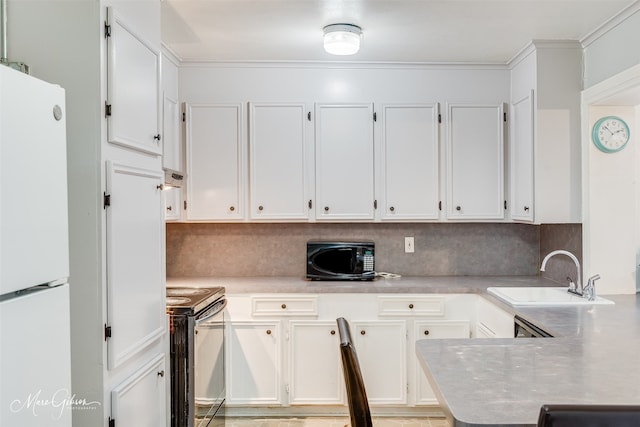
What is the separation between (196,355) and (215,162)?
53.4 inches

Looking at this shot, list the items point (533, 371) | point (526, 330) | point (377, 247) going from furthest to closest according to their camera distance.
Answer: point (377, 247), point (526, 330), point (533, 371)

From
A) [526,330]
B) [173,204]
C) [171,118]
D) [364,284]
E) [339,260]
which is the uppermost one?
[171,118]

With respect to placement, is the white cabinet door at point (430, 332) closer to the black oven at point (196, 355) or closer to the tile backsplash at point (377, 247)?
the tile backsplash at point (377, 247)

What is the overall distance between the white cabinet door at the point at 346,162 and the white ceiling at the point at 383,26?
1.26ft

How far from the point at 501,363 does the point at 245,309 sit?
5.86 ft

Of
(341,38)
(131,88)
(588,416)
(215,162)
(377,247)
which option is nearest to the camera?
(588,416)

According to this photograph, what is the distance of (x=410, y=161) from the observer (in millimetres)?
3252

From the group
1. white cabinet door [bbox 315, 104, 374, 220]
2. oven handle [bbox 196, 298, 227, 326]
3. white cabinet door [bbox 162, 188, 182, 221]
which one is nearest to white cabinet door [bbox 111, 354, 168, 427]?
oven handle [bbox 196, 298, 227, 326]

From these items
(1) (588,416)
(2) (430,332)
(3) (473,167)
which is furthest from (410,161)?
(1) (588,416)

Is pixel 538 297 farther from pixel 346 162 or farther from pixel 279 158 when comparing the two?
pixel 279 158

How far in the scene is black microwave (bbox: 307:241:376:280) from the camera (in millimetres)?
3207

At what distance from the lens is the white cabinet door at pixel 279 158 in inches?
127

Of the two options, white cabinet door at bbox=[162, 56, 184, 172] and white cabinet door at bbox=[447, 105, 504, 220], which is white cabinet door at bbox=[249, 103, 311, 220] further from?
white cabinet door at bbox=[447, 105, 504, 220]

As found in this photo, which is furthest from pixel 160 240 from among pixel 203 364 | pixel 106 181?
pixel 203 364
